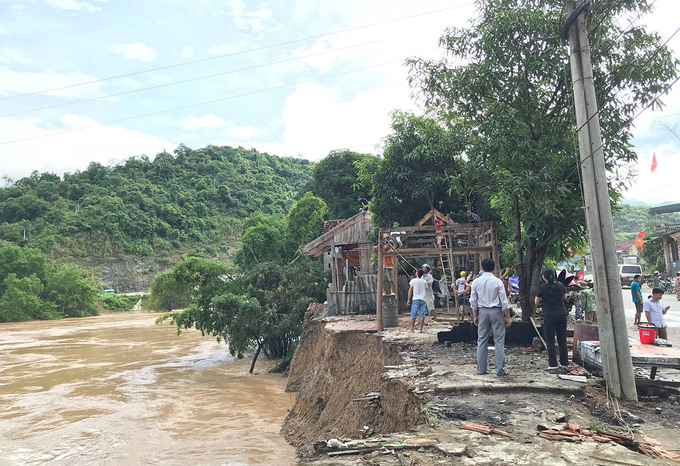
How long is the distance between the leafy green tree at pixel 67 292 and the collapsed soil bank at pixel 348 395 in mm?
41209

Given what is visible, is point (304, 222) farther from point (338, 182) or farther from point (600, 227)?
point (600, 227)

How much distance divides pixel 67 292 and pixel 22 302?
4054 mm

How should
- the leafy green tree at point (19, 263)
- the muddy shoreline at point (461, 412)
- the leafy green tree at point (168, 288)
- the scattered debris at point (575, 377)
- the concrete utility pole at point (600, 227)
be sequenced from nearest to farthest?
the muddy shoreline at point (461, 412)
the concrete utility pole at point (600, 227)
the scattered debris at point (575, 377)
the leafy green tree at point (168, 288)
the leafy green tree at point (19, 263)

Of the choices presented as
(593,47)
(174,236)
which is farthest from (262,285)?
(174,236)

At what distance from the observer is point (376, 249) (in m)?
11.7

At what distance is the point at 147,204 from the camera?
6981 centimetres

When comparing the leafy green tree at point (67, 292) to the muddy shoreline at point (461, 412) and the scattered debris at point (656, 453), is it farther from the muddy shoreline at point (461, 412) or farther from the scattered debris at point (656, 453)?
the scattered debris at point (656, 453)

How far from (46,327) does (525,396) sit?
43165mm

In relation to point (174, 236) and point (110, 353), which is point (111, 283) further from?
point (110, 353)

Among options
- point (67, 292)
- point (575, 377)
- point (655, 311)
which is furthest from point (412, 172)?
point (67, 292)

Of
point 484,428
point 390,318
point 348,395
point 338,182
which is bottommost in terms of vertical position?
point 348,395

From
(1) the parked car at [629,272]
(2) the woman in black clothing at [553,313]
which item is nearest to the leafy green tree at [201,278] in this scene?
(2) the woman in black clothing at [553,313]

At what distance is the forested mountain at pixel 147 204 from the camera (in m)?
61.2

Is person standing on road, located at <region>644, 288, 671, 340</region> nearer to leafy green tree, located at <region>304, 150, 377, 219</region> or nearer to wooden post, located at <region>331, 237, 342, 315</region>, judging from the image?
wooden post, located at <region>331, 237, 342, 315</region>
